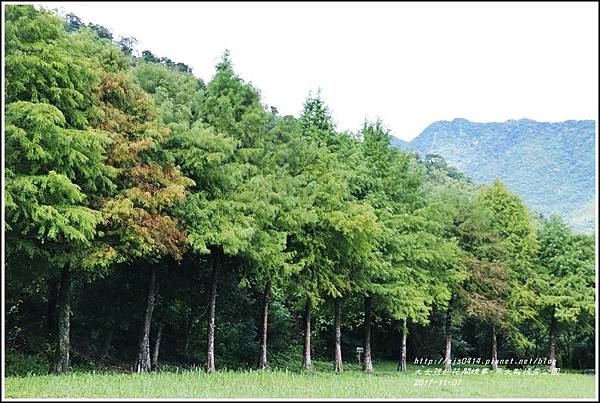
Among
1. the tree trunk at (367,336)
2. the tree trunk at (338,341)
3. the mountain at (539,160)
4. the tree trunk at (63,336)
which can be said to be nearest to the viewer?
the tree trunk at (63,336)

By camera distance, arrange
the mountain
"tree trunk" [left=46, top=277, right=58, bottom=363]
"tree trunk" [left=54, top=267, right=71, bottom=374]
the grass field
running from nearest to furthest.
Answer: the grass field → "tree trunk" [left=54, top=267, right=71, bottom=374] → "tree trunk" [left=46, top=277, right=58, bottom=363] → the mountain

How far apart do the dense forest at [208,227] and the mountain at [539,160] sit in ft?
208

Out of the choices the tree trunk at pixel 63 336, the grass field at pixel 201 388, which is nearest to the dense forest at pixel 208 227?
the tree trunk at pixel 63 336

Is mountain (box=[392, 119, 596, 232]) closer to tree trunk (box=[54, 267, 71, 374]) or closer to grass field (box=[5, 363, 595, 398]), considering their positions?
grass field (box=[5, 363, 595, 398])

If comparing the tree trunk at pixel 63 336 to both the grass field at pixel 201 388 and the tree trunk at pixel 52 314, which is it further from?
the tree trunk at pixel 52 314

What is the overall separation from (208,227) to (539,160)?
6141 inches

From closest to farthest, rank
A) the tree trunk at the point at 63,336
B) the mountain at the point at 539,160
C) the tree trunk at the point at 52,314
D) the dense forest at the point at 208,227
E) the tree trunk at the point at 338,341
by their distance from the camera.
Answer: the dense forest at the point at 208,227 < the tree trunk at the point at 63,336 < the tree trunk at the point at 52,314 < the tree trunk at the point at 338,341 < the mountain at the point at 539,160

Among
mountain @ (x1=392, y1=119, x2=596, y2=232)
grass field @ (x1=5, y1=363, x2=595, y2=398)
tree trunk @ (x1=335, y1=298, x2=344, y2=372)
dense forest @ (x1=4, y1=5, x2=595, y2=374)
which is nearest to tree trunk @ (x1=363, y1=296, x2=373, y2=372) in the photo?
dense forest @ (x1=4, y1=5, x2=595, y2=374)

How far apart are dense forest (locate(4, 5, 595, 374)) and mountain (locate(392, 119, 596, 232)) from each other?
208 feet

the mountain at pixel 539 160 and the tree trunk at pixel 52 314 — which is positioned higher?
the mountain at pixel 539 160

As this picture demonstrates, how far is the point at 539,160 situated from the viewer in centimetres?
15862

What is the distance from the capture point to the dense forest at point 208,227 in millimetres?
15359

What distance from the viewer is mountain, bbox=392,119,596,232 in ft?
391

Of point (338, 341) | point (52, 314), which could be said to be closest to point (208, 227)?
point (52, 314)
